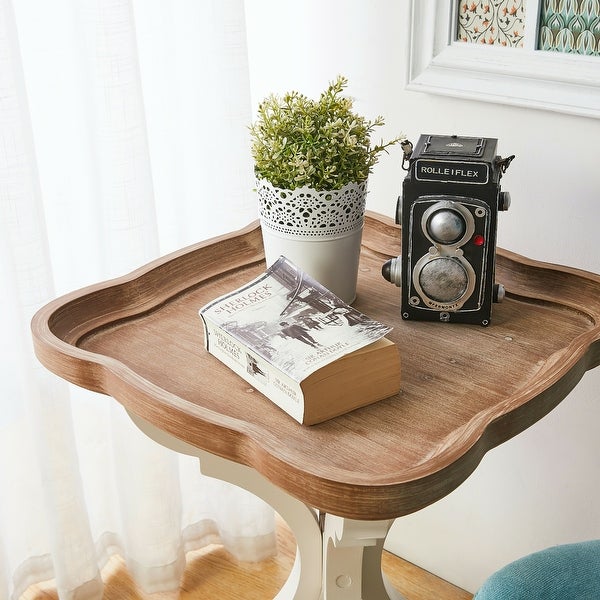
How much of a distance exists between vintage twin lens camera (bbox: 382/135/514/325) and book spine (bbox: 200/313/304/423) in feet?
0.76

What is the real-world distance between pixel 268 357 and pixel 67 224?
21.8 inches

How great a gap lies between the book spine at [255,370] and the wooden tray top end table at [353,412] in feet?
0.04

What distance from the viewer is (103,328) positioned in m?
1.10

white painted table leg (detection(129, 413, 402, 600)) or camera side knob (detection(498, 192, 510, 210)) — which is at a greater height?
camera side knob (detection(498, 192, 510, 210))

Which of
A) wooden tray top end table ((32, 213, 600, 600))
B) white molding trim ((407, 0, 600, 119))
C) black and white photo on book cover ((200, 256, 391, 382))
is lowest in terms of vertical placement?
wooden tray top end table ((32, 213, 600, 600))

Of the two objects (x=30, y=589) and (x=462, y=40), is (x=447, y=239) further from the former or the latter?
(x=30, y=589)

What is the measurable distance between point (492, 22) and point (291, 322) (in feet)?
1.78

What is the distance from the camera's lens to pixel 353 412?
3.03 ft

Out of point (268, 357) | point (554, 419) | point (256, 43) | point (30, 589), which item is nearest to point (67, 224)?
point (256, 43)

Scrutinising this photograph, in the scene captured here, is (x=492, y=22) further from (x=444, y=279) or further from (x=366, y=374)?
(x=366, y=374)

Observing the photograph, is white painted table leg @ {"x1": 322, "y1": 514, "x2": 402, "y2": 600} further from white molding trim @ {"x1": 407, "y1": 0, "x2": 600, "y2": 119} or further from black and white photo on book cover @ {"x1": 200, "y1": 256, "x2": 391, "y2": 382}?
white molding trim @ {"x1": 407, "y1": 0, "x2": 600, "y2": 119}

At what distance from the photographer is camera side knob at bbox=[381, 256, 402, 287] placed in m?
1.09

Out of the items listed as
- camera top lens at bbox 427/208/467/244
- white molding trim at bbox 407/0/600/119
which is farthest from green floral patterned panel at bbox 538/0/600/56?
camera top lens at bbox 427/208/467/244

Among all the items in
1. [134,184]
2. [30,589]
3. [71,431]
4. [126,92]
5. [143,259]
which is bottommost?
[30,589]
